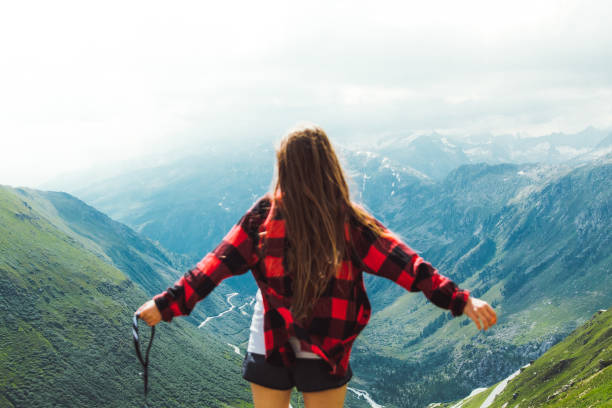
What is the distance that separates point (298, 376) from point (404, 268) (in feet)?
7.35

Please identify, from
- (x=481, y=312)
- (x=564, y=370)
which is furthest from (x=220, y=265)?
(x=564, y=370)

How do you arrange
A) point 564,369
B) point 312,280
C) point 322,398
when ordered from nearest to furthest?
point 312,280
point 322,398
point 564,369

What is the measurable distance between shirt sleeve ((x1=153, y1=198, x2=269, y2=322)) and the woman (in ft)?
0.06

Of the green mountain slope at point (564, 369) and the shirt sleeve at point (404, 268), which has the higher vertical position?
the shirt sleeve at point (404, 268)

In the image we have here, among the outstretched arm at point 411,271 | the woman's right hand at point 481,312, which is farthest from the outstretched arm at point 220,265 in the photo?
the woman's right hand at point 481,312

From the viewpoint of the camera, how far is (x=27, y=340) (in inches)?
7229

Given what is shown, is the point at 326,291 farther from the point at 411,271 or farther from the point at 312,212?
the point at 411,271

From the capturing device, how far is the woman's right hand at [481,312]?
6.39 metres

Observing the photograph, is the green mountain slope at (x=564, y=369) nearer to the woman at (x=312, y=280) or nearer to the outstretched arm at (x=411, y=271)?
the outstretched arm at (x=411, y=271)

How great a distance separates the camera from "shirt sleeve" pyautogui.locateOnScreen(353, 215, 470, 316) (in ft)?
21.5

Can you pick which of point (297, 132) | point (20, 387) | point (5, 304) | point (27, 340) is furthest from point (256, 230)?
point (5, 304)

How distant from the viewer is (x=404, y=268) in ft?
22.0

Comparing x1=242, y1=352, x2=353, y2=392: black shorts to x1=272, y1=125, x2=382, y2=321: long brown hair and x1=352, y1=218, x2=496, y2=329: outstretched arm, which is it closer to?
x1=272, y1=125, x2=382, y2=321: long brown hair

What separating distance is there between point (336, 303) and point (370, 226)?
128cm
